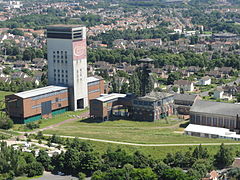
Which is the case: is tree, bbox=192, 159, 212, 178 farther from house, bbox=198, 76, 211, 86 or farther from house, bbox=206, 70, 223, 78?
house, bbox=206, 70, 223, 78

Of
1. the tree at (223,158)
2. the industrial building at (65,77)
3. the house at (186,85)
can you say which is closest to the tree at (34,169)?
the tree at (223,158)

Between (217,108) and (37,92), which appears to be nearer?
(217,108)

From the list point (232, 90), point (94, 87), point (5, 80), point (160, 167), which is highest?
point (94, 87)

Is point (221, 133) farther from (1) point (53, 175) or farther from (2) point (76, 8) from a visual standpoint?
(2) point (76, 8)

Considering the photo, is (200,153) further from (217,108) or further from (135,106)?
(135,106)

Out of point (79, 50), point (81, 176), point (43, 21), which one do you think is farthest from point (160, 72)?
point (43, 21)

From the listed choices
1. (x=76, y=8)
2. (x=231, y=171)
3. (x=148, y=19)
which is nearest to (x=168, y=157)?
(x=231, y=171)

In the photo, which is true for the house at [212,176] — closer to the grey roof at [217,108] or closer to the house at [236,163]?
the house at [236,163]
